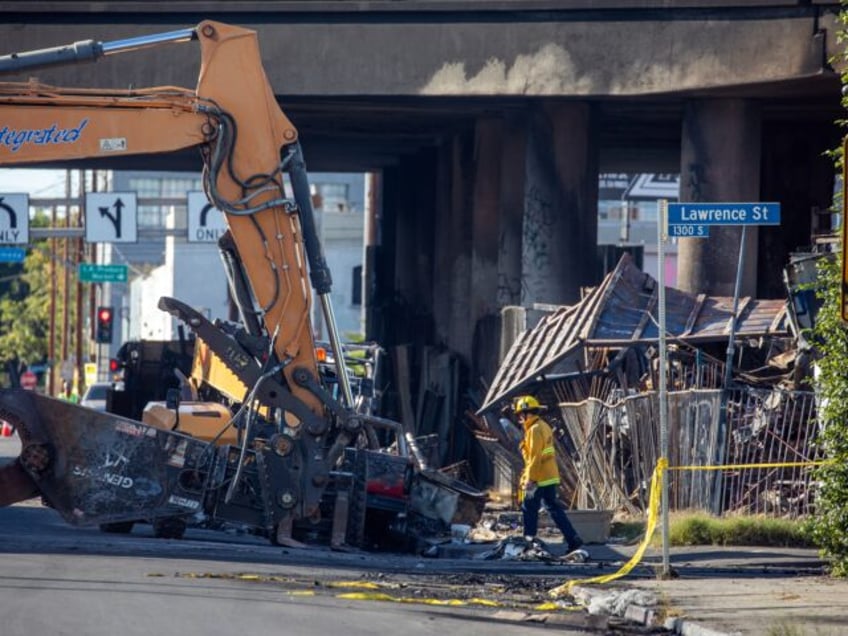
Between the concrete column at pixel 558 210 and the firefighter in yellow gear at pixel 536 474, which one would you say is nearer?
the firefighter in yellow gear at pixel 536 474

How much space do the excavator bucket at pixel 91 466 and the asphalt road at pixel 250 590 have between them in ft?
1.37

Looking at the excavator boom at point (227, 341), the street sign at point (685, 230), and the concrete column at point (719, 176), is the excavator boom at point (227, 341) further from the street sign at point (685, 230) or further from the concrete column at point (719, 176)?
the concrete column at point (719, 176)

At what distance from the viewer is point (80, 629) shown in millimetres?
11070

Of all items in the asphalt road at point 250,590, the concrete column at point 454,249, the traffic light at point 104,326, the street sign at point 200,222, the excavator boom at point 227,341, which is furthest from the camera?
the traffic light at point 104,326

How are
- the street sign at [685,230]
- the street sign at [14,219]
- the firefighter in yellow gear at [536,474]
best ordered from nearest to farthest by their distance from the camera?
the street sign at [685,230] < the firefighter in yellow gear at [536,474] < the street sign at [14,219]

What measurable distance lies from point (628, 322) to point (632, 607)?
10668 millimetres

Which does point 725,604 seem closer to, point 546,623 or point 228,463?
point 546,623

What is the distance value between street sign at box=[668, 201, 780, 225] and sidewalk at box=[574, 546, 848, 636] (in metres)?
3.44

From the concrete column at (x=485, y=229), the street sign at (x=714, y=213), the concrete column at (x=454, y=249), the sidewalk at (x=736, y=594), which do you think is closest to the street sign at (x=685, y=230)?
the street sign at (x=714, y=213)

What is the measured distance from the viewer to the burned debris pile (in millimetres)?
20547

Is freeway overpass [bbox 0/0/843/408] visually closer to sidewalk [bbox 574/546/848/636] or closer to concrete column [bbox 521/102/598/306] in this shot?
concrete column [bbox 521/102/598/306]

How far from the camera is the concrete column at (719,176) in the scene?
2812 centimetres

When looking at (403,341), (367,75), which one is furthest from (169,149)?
(403,341)

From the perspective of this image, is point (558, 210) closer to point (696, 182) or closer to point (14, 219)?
point (696, 182)
